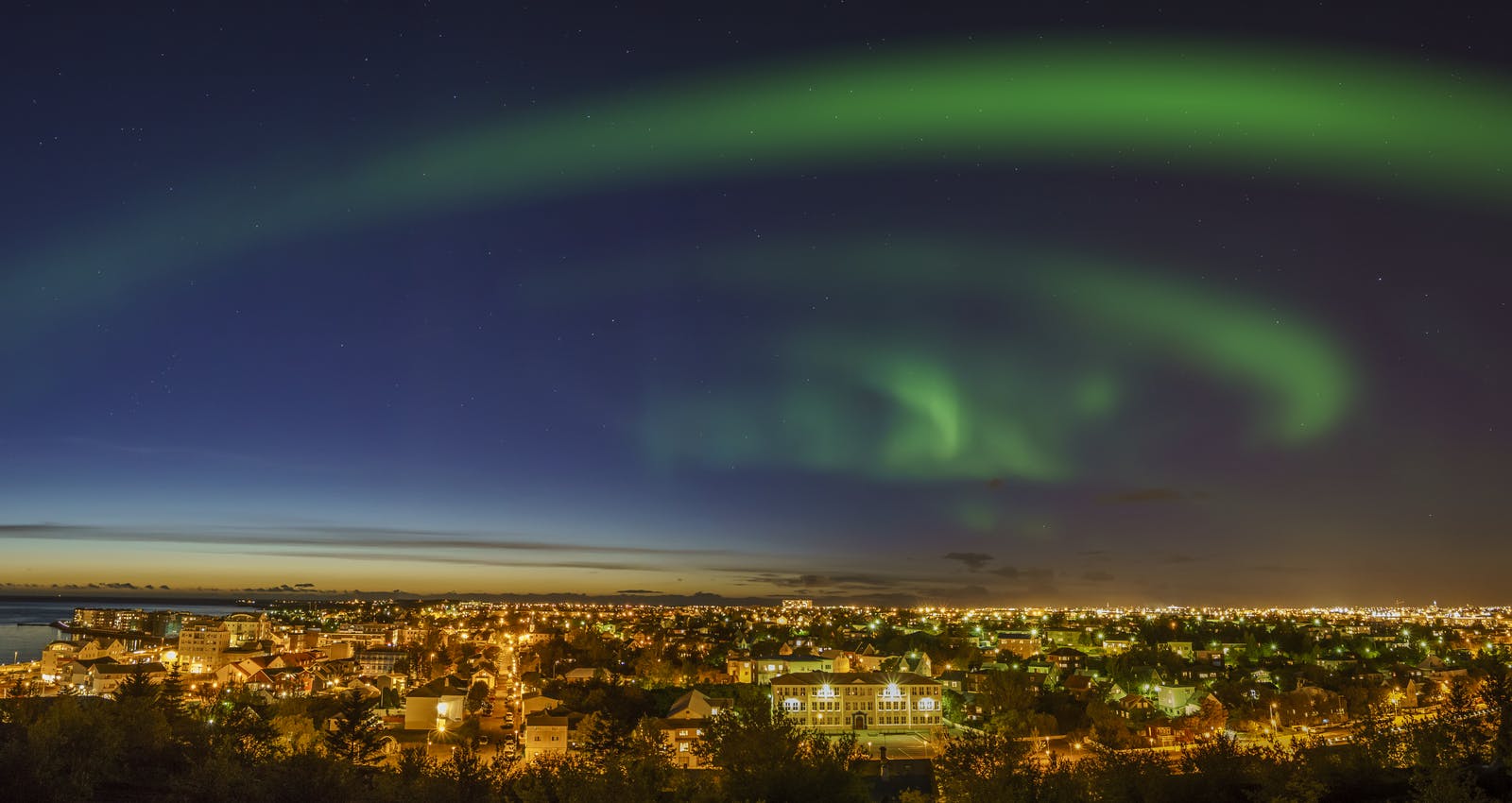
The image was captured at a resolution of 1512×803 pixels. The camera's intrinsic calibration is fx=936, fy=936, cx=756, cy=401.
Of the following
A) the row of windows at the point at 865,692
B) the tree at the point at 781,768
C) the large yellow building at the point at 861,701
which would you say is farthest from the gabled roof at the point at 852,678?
the tree at the point at 781,768

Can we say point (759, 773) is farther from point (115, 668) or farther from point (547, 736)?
point (115, 668)

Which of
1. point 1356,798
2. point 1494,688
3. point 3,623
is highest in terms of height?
point 1494,688

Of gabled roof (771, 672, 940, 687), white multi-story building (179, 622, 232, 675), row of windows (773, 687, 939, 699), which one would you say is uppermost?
gabled roof (771, 672, 940, 687)

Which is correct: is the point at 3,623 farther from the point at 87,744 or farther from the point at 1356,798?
the point at 1356,798

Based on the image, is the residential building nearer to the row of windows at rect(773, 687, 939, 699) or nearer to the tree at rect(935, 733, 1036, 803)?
the row of windows at rect(773, 687, 939, 699)

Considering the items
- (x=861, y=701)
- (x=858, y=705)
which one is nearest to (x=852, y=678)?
(x=861, y=701)

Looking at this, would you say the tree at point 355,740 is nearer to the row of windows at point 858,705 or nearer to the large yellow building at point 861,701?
the large yellow building at point 861,701

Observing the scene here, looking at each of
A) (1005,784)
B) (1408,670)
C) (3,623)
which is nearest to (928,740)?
(1005,784)

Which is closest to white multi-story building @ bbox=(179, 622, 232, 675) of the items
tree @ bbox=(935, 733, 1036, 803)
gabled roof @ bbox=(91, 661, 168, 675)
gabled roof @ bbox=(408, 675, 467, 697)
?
gabled roof @ bbox=(91, 661, 168, 675)
